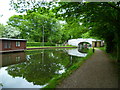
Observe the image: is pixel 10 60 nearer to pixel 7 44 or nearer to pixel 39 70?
pixel 39 70

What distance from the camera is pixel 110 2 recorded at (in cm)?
545

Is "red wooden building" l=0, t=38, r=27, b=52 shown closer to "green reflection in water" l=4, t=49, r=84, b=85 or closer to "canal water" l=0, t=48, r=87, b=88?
"canal water" l=0, t=48, r=87, b=88

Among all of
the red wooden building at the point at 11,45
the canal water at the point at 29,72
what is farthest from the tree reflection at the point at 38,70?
the red wooden building at the point at 11,45

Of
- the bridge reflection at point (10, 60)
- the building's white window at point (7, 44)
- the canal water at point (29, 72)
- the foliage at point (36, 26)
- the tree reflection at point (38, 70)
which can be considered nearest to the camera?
the canal water at point (29, 72)

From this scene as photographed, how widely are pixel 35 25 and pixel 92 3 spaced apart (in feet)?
122

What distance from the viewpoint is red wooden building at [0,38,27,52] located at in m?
18.4

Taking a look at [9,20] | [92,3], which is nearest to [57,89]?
[92,3]

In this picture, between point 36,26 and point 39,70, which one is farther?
point 36,26

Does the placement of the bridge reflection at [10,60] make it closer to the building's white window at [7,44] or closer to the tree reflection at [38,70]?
the tree reflection at [38,70]

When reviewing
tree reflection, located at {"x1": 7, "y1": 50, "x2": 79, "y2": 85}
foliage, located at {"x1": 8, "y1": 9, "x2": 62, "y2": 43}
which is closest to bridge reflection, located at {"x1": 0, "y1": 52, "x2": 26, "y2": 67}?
tree reflection, located at {"x1": 7, "y1": 50, "x2": 79, "y2": 85}

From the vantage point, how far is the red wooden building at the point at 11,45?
725 inches

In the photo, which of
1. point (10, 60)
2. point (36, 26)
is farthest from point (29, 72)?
point (36, 26)

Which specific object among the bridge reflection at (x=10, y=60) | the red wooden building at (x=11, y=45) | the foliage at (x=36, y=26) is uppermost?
the foliage at (x=36, y=26)

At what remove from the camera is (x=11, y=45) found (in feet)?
66.4
